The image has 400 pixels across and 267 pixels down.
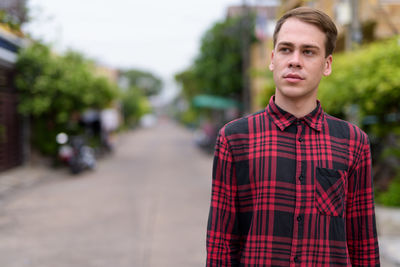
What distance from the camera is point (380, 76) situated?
258 inches

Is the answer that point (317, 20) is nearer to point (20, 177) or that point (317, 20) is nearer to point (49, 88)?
point (20, 177)

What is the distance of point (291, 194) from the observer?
1.60 m

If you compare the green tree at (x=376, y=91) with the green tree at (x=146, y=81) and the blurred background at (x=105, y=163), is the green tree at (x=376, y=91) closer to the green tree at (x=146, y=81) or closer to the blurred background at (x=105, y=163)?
the blurred background at (x=105, y=163)

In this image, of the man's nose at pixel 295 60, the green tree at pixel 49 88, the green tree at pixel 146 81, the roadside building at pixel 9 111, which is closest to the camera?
the man's nose at pixel 295 60

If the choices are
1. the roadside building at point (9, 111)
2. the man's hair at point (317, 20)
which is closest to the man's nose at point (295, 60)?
the man's hair at point (317, 20)

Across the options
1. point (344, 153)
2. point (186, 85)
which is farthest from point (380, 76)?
point (186, 85)

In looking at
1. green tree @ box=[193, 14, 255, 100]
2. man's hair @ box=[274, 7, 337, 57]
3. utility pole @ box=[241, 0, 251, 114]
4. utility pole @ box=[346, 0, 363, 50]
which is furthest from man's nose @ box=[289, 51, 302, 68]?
green tree @ box=[193, 14, 255, 100]

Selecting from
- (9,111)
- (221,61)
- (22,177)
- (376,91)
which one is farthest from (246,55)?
(376,91)

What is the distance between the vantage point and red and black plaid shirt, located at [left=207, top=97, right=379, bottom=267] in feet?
5.24

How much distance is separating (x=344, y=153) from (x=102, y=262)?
4070mm

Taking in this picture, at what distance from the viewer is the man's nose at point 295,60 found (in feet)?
5.13

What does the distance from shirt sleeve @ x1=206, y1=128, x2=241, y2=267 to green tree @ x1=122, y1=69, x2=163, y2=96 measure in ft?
341

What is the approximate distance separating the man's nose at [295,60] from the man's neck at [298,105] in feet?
0.48

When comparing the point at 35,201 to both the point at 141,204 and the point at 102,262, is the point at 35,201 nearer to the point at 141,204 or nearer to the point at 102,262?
the point at 141,204
